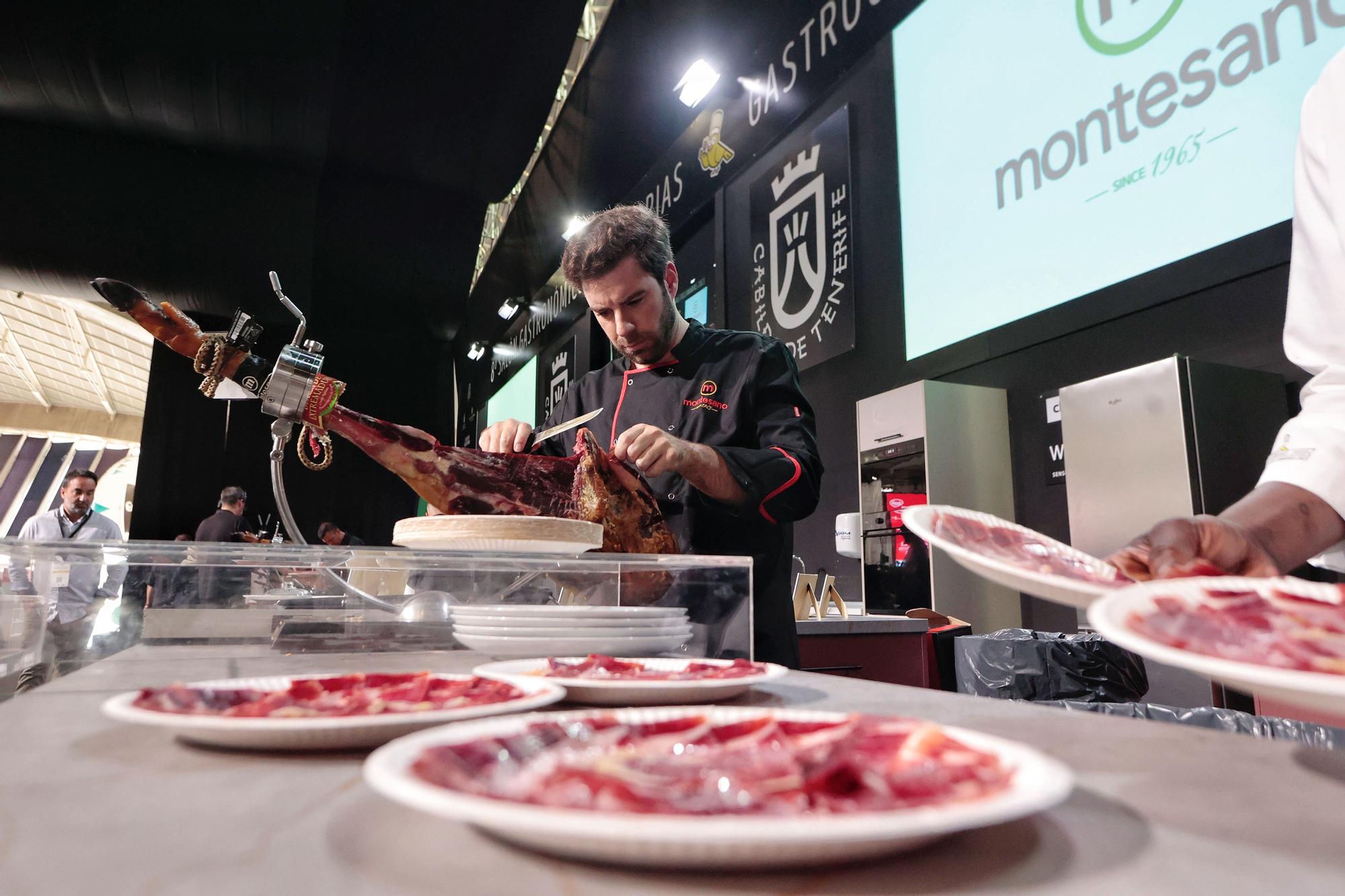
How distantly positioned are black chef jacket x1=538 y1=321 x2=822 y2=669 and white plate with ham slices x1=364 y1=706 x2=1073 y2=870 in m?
1.18

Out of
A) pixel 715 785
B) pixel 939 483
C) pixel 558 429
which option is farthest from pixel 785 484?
pixel 939 483

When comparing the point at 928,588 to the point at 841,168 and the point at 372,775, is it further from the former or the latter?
the point at 372,775

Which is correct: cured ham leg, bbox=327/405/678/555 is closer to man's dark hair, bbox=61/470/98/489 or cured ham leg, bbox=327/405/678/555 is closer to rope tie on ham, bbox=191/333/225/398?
rope tie on ham, bbox=191/333/225/398

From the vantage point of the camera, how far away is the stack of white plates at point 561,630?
97 cm

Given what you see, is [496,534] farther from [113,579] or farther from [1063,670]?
[1063,670]

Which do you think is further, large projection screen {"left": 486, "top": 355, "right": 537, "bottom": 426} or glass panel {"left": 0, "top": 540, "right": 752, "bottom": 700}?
large projection screen {"left": 486, "top": 355, "right": 537, "bottom": 426}

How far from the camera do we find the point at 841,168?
14.3ft

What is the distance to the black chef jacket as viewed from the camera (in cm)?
177

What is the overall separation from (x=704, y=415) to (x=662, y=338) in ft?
0.80

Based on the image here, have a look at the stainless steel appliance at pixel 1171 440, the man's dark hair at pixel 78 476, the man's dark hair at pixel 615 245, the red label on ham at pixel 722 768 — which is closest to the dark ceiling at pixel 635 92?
the stainless steel appliance at pixel 1171 440

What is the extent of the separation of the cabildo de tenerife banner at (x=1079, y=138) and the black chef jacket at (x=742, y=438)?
1588 millimetres

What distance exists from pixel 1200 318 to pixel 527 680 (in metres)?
2.84

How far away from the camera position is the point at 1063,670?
1.99m

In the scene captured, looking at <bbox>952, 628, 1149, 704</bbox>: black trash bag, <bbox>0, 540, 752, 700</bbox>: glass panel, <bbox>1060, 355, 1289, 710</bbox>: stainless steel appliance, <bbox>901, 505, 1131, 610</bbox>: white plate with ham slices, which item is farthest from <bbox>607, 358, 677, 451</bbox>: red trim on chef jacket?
<bbox>1060, 355, 1289, 710</bbox>: stainless steel appliance
